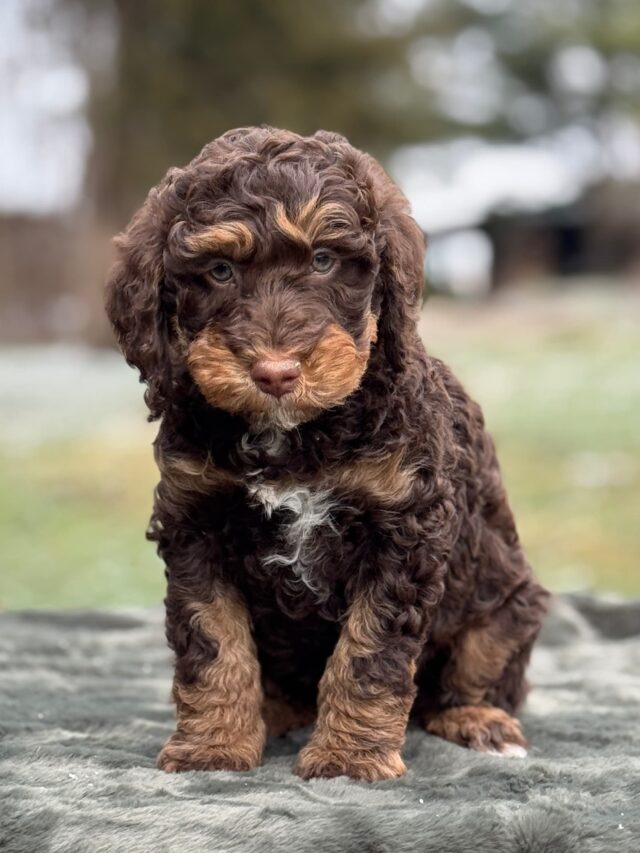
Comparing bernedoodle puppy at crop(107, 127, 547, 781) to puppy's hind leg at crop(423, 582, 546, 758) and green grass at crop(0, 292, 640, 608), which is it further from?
green grass at crop(0, 292, 640, 608)

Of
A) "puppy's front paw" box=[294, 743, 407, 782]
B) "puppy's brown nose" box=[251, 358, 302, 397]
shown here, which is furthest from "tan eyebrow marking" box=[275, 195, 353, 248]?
"puppy's front paw" box=[294, 743, 407, 782]

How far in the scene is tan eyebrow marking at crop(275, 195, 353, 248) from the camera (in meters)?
3.54

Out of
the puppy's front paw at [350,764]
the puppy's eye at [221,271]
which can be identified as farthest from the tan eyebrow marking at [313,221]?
the puppy's front paw at [350,764]

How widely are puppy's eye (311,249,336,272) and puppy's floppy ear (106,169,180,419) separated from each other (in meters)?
0.48

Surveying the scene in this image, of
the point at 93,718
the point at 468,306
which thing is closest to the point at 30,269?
the point at 468,306

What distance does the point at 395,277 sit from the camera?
3816 mm

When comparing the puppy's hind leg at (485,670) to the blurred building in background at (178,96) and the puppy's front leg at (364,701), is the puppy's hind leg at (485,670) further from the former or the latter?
the blurred building in background at (178,96)

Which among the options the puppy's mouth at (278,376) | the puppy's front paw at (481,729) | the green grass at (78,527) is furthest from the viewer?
the green grass at (78,527)

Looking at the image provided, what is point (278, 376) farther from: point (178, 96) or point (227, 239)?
point (178, 96)

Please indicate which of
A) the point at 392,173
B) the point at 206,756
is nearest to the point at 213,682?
the point at 206,756

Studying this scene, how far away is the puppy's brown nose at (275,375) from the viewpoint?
11.1ft

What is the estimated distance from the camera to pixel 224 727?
4.04 meters

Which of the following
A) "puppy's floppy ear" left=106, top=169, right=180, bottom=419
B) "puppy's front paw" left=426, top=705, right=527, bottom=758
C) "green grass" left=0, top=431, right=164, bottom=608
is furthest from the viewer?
"green grass" left=0, top=431, right=164, bottom=608

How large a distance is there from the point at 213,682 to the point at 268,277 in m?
1.36
